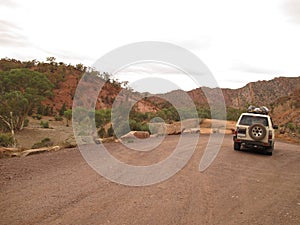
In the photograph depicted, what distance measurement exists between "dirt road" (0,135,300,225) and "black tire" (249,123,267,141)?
3.23 m

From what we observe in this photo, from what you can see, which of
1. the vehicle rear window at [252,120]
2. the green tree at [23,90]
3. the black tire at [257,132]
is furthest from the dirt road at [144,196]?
the green tree at [23,90]

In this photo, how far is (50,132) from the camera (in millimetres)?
30031

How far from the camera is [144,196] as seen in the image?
6879 millimetres

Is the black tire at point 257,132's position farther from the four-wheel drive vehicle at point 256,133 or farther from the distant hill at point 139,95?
the distant hill at point 139,95

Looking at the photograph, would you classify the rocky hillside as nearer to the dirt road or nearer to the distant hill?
the distant hill

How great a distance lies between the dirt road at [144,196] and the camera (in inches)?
219

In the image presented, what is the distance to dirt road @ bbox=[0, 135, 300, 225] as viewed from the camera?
18.2 ft

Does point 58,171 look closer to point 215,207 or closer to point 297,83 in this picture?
point 215,207

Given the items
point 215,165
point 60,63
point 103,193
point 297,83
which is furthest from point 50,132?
point 297,83

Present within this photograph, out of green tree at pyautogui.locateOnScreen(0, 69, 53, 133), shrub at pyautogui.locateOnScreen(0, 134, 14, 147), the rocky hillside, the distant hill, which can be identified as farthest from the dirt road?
the rocky hillside

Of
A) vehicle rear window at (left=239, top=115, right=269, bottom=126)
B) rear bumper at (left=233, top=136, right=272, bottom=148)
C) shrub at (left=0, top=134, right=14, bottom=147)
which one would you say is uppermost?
vehicle rear window at (left=239, top=115, right=269, bottom=126)

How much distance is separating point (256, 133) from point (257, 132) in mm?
63

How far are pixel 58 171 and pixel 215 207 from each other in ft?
15.2

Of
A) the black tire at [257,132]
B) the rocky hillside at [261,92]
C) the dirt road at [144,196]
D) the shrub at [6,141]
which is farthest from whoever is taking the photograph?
the rocky hillside at [261,92]
